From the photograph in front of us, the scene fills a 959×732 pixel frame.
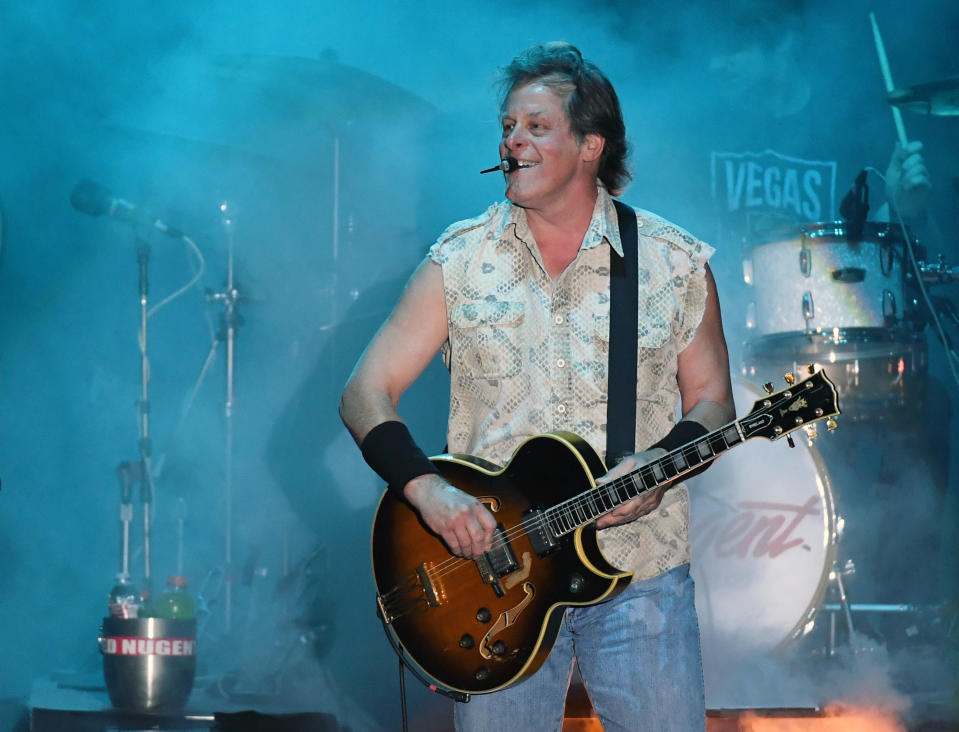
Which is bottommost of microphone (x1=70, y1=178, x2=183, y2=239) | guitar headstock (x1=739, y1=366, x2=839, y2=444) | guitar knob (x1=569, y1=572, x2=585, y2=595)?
guitar knob (x1=569, y1=572, x2=585, y2=595)

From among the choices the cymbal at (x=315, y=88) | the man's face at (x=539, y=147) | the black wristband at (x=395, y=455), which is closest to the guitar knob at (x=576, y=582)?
the black wristband at (x=395, y=455)

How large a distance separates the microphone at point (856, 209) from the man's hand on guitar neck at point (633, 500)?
3516 mm

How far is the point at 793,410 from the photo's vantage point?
7.45ft

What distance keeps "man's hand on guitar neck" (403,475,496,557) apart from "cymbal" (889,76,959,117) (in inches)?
176

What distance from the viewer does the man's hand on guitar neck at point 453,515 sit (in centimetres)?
227

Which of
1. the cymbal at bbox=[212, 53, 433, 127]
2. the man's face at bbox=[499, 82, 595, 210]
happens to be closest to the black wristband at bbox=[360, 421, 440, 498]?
the man's face at bbox=[499, 82, 595, 210]

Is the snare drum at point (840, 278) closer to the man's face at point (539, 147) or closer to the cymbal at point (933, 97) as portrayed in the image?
the cymbal at point (933, 97)

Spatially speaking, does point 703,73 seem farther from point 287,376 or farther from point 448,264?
point 448,264

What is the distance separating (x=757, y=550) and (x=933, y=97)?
274 cm

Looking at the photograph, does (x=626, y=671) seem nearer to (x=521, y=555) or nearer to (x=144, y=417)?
(x=521, y=555)

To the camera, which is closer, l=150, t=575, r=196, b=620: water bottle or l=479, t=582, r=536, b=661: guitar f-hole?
l=479, t=582, r=536, b=661: guitar f-hole

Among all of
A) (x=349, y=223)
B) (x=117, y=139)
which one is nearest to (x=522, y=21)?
(x=349, y=223)

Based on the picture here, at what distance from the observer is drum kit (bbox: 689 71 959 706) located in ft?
15.9

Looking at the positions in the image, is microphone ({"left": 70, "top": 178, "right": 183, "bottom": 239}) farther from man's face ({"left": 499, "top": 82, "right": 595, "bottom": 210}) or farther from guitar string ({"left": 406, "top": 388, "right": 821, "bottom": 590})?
guitar string ({"left": 406, "top": 388, "right": 821, "bottom": 590})
